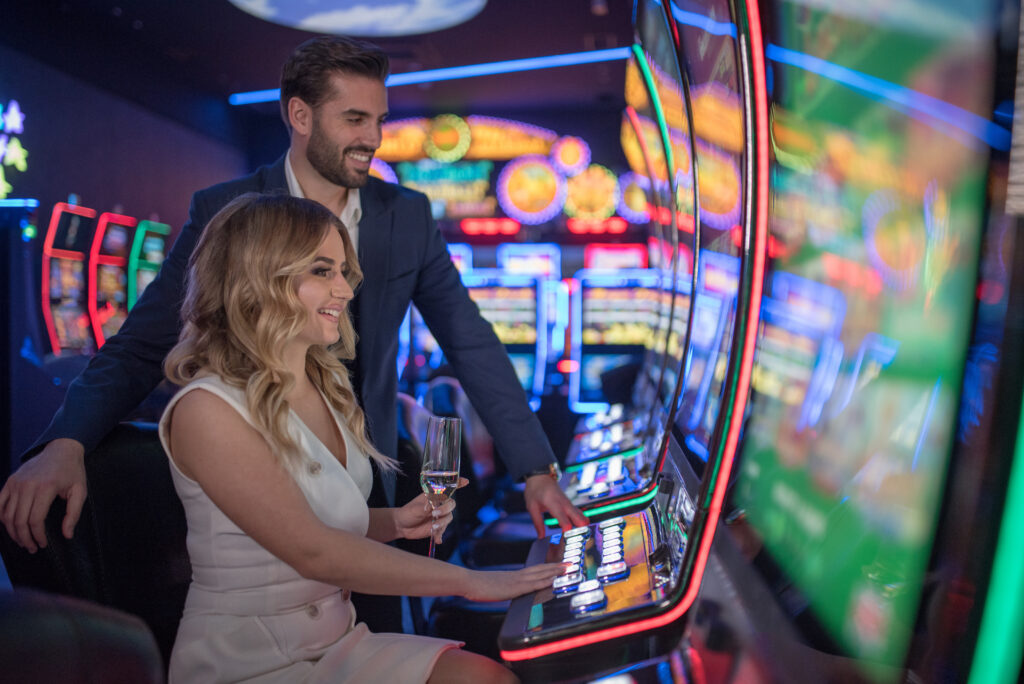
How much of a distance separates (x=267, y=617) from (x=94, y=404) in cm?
44

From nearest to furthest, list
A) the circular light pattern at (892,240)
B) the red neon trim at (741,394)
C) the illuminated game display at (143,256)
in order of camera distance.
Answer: the circular light pattern at (892,240)
the red neon trim at (741,394)
the illuminated game display at (143,256)

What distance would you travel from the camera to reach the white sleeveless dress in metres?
1.04

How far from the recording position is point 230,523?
1.09 metres

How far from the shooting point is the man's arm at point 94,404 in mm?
1077

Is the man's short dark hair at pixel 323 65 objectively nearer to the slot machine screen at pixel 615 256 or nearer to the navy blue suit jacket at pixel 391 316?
the navy blue suit jacket at pixel 391 316

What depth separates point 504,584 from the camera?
3.43 ft

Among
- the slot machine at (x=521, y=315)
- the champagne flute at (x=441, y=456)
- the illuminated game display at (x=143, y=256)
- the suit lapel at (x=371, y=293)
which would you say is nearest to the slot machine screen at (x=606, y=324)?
the slot machine at (x=521, y=315)

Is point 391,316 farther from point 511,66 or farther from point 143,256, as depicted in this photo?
point 143,256

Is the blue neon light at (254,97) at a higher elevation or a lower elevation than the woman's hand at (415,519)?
higher

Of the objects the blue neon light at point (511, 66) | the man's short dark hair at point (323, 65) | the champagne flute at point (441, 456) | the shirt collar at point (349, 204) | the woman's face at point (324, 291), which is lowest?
the champagne flute at point (441, 456)

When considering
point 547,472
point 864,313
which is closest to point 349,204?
point 547,472

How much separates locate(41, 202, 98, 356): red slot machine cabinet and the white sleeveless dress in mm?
A: 4459

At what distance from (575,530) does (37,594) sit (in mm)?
951

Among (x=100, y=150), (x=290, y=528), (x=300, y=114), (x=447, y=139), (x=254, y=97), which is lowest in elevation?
(x=290, y=528)
